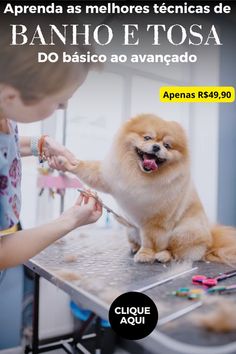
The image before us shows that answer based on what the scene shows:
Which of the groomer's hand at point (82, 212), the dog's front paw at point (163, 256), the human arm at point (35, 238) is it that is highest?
the groomer's hand at point (82, 212)

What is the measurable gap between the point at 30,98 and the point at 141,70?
250mm

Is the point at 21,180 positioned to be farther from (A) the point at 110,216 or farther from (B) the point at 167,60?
(B) the point at 167,60

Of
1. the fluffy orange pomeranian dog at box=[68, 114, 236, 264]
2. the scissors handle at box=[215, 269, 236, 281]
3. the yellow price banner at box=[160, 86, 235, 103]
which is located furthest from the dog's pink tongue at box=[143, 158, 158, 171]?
the scissors handle at box=[215, 269, 236, 281]

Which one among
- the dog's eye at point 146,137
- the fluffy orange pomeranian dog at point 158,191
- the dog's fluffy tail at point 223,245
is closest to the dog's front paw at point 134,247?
the fluffy orange pomeranian dog at point 158,191

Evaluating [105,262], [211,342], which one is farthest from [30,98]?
[211,342]

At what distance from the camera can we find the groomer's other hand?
0.65m

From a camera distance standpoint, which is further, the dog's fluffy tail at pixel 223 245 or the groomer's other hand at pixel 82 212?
the dog's fluffy tail at pixel 223 245

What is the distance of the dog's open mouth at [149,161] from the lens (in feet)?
2.50

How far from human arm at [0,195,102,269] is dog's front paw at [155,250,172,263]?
232mm

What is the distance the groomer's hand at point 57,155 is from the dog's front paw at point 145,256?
0.27 m

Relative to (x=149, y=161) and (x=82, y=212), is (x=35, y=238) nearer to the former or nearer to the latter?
(x=82, y=212)

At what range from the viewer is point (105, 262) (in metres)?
0.77

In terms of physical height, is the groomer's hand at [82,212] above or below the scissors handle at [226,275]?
above

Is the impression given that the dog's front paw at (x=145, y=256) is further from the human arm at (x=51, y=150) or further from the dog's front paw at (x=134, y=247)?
the human arm at (x=51, y=150)
